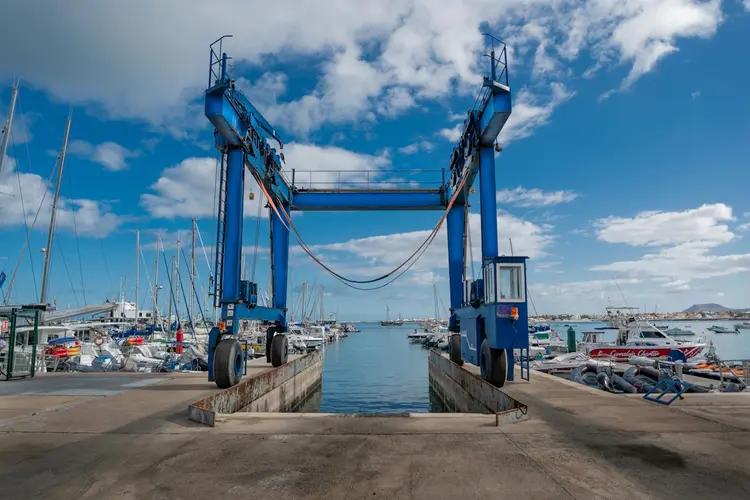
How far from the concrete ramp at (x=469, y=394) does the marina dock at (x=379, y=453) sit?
334mm

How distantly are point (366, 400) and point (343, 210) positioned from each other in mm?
11052

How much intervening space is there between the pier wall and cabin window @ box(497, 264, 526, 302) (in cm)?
818

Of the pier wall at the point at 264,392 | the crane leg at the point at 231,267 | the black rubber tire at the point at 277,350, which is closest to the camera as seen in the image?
the pier wall at the point at 264,392

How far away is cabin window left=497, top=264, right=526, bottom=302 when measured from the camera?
14.1m

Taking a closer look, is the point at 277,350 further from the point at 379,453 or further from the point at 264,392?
the point at 379,453

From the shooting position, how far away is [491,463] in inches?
276

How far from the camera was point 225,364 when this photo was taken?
13906 millimetres

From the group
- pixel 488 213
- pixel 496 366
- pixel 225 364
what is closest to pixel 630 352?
pixel 488 213

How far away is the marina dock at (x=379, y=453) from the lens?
6098 millimetres

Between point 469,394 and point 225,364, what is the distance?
859 cm

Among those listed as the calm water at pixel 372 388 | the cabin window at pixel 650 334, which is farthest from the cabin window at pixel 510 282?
the cabin window at pixel 650 334

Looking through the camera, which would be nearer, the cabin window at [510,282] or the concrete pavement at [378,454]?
the concrete pavement at [378,454]

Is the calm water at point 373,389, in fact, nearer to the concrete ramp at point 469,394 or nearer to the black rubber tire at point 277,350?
the concrete ramp at point 469,394

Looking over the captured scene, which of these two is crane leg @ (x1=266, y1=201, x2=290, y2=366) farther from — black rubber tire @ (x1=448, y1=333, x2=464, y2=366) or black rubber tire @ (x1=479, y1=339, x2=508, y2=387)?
black rubber tire @ (x1=479, y1=339, x2=508, y2=387)
